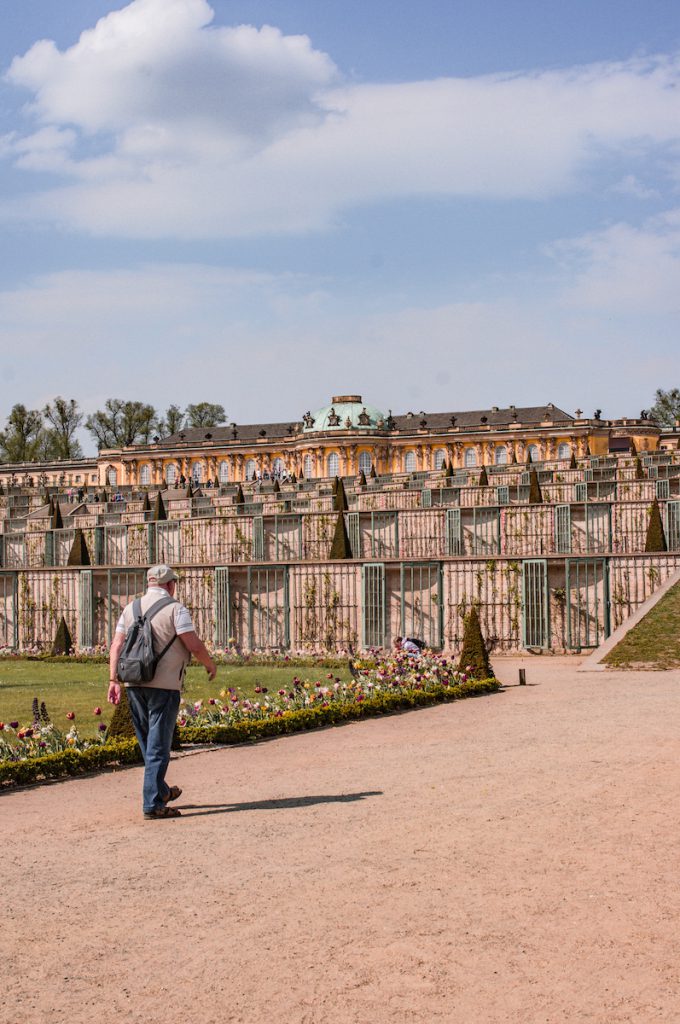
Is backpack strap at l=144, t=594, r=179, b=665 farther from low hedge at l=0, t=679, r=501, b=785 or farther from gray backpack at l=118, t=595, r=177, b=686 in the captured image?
low hedge at l=0, t=679, r=501, b=785

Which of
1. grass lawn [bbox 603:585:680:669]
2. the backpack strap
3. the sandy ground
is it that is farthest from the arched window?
the backpack strap

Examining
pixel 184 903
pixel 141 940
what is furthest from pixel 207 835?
pixel 141 940

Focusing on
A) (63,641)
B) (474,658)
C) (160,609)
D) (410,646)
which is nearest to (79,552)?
(63,641)

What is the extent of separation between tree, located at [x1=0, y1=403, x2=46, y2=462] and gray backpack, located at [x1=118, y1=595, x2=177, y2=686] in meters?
116

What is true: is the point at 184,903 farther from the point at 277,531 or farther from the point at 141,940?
the point at 277,531

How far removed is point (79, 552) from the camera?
34250 mm

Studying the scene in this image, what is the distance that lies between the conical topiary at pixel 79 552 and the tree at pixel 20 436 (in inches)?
3541

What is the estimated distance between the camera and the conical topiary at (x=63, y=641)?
2861 centimetres

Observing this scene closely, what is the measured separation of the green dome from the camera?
357 ft

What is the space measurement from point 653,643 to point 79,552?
2017 cm

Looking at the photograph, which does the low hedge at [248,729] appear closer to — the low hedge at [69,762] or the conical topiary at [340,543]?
the low hedge at [69,762]

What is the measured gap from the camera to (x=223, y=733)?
12.9 meters

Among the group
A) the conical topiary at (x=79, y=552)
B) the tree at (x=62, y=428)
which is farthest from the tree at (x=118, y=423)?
the conical topiary at (x=79, y=552)

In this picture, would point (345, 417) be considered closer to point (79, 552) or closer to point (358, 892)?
point (79, 552)
